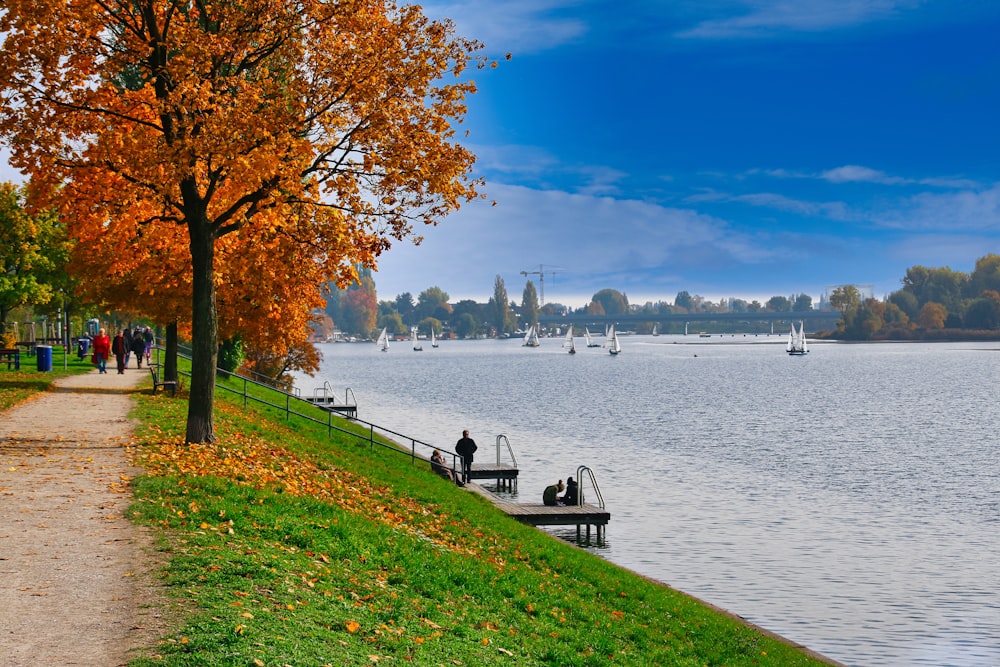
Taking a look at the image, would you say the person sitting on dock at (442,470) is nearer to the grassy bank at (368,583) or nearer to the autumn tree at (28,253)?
the grassy bank at (368,583)

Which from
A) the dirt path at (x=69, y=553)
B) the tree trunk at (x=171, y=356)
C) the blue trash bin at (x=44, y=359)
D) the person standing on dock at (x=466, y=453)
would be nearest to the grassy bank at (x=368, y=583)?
the dirt path at (x=69, y=553)

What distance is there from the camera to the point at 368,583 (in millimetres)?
15164

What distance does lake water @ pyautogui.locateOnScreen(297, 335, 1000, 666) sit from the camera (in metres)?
26.5

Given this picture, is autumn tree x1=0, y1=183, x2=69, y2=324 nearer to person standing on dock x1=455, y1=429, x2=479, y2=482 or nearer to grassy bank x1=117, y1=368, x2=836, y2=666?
person standing on dock x1=455, y1=429, x2=479, y2=482

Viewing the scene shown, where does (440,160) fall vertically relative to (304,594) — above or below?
above

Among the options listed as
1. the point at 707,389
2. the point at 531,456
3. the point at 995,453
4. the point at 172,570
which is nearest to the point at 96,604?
the point at 172,570

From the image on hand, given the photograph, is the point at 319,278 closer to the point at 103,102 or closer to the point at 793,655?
the point at 103,102

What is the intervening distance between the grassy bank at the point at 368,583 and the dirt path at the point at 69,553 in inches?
19.4

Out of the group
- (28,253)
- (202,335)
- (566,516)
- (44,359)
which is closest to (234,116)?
(202,335)

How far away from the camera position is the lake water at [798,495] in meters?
26.5

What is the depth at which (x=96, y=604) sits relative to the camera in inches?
468

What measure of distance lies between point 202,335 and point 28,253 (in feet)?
117

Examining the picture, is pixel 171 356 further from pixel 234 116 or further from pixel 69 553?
pixel 69 553

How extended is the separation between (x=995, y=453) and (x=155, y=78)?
5613 cm
